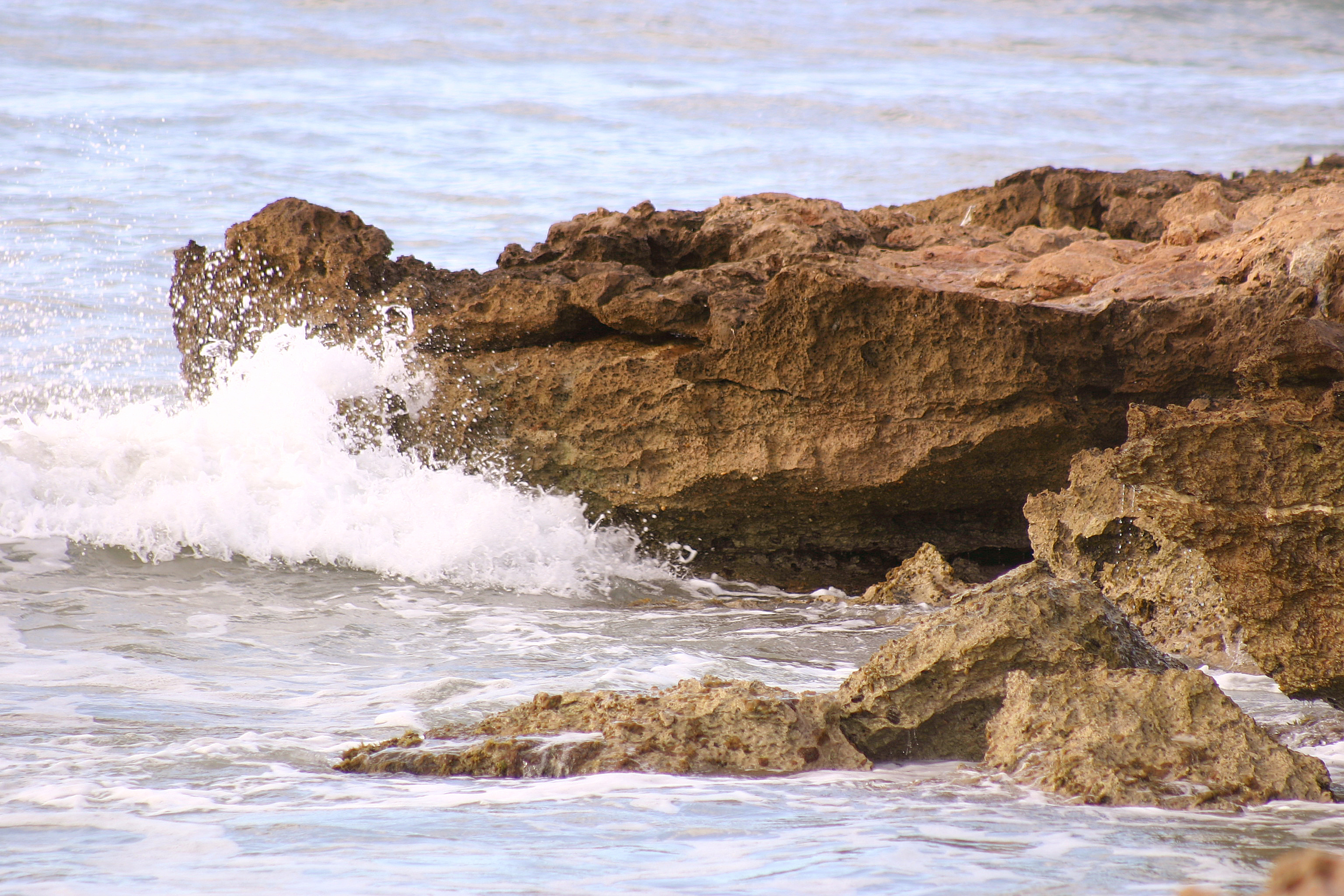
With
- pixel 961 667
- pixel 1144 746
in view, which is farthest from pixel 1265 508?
pixel 961 667

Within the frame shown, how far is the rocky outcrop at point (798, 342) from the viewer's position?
506cm

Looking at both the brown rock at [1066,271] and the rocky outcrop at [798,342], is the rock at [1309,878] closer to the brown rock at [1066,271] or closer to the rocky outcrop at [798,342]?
the rocky outcrop at [798,342]

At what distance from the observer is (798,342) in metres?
5.23

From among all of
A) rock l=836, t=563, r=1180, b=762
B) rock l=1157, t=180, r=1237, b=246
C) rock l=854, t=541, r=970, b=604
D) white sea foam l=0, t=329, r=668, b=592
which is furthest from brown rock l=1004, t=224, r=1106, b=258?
rock l=836, t=563, r=1180, b=762

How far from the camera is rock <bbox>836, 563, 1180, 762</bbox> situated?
2895mm

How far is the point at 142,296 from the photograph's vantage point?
41.8 feet

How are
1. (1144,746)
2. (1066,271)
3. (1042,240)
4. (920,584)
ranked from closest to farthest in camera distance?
(1144,746), (920,584), (1066,271), (1042,240)

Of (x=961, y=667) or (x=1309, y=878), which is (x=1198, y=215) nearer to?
(x=961, y=667)

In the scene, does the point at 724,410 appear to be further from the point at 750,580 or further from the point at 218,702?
the point at 218,702

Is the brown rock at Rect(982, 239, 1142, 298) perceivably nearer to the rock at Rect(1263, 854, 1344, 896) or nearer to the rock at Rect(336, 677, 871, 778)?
the rock at Rect(336, 677, 871, 778)

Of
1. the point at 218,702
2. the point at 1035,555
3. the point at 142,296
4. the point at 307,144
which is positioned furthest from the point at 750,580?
the point at 307,144

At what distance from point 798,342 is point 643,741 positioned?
109 inches

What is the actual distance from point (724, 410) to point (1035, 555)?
1.53m

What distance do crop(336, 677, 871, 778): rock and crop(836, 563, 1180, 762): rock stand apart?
11 cm
